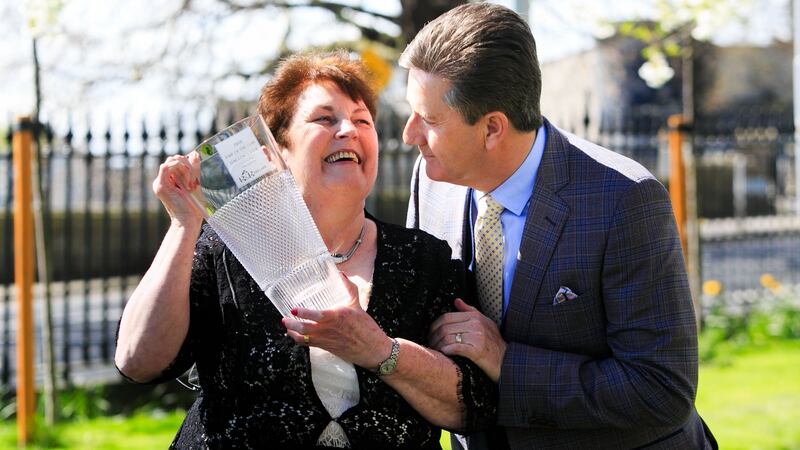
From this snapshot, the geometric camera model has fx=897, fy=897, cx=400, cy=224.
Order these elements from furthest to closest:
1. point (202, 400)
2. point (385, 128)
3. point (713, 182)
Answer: point (713, 182) → point (385, 128) → point (202, 400)

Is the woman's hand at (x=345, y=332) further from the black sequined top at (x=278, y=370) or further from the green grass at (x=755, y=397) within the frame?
the green grass at (x=755, y=397)

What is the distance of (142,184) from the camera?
22.3 ft

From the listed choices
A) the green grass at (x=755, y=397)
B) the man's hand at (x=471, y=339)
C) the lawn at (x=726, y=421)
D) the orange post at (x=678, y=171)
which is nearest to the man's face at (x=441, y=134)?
the man's hand at (x=471, y=339)

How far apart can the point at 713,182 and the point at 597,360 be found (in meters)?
21.3

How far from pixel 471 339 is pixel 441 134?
1.84 feet

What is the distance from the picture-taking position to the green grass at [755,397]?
18.6 feet

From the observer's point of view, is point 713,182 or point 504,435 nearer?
point 504,435

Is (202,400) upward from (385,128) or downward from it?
downward

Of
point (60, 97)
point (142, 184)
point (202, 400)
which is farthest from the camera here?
point (60, 97)

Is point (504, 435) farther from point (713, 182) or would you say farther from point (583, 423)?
point (713, 182)

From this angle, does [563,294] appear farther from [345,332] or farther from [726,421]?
[726,421]

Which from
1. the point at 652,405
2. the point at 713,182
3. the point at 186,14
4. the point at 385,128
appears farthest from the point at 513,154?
the point at 713,182

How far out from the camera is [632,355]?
7.50ft

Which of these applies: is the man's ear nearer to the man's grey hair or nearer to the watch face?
the man's grey hair
